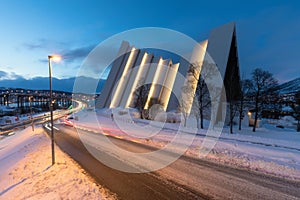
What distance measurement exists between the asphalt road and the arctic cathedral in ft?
61.2

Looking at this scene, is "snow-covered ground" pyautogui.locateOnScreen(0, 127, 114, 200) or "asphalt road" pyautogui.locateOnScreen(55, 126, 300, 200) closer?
"asphalt road" pyautogui.locateOnScreen(55, 126, 300, 200)

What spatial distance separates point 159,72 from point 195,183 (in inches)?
1275

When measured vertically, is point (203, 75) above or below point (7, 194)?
above

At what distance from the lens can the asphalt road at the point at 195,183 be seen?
4.99 metres

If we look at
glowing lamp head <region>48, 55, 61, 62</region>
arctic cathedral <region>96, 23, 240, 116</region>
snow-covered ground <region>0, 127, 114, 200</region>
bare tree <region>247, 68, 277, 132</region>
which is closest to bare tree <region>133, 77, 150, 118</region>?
arctic cathedral <region>96, 23, 240, 116</region>

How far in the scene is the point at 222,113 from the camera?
25.0m

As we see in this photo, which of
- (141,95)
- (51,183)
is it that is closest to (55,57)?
(51,183)

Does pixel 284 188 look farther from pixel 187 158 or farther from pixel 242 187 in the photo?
pixel 187 158

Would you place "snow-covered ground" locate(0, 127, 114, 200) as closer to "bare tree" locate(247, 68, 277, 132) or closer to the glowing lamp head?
the glowing lamp head

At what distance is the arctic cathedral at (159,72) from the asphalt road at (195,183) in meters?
18.7

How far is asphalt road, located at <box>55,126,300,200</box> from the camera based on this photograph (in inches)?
196

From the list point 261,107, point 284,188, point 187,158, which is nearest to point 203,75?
point 261,107

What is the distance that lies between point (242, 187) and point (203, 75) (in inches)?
755

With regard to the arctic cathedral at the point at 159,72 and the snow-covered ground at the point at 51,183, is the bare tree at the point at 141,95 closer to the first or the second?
the arctic cathedral at the point at 159,72
